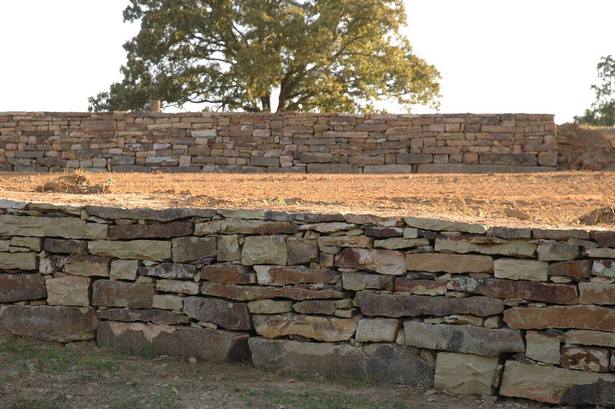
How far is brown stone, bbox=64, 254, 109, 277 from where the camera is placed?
692cm

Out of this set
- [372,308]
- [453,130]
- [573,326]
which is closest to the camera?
[573,326]

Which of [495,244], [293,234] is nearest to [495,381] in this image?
[495,244]

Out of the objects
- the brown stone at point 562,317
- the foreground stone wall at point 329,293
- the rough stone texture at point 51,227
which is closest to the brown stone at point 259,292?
the foreground stone wall at point 329,293

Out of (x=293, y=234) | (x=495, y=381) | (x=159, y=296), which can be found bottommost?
(x=495, y=381)

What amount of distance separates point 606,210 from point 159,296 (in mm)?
3922

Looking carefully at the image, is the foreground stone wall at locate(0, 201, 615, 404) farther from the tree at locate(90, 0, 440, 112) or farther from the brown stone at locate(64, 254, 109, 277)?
the tree at locate(90, 0, 440, 112)

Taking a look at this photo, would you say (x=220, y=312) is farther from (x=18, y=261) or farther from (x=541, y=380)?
(x=541, y=380)

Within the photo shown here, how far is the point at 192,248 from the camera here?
263 inches

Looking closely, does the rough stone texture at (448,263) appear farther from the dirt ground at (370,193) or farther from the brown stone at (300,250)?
the brown stone at (300,250)

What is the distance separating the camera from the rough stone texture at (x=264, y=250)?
21.3 feet

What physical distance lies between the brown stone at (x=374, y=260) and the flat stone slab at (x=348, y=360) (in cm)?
58

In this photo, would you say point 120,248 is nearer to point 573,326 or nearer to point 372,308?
point 372,308

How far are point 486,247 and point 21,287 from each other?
3925 mm

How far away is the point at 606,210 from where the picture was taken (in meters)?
7.24
